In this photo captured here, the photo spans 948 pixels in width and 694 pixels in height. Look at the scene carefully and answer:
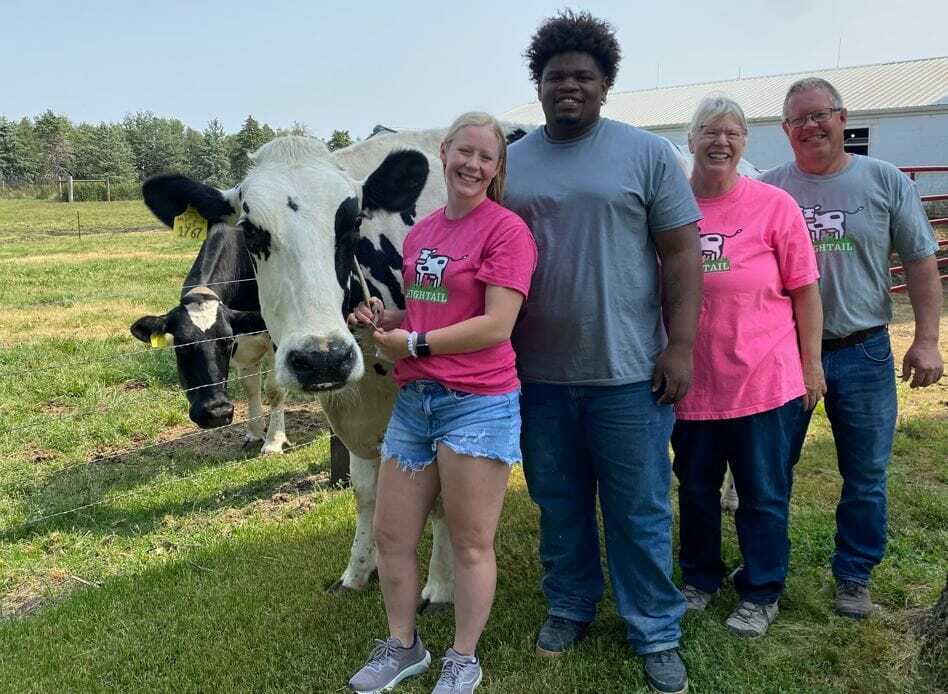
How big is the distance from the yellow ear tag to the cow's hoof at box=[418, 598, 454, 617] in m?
2.05

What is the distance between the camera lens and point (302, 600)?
11.9 feet

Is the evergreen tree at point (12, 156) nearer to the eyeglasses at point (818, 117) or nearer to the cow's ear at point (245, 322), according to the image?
the cow's ear at point (245, 322)

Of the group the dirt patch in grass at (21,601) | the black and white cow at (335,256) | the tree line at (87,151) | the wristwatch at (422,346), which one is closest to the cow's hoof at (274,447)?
the dirt patch in grass at (21,601)

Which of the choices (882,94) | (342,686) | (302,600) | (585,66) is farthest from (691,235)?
(882,94)

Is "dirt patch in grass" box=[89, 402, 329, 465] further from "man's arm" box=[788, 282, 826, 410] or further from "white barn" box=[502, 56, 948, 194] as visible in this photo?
"white barn" box=[502, 56, 948, 194]

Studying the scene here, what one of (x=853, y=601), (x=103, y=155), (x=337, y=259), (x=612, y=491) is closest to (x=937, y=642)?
(x=853, y=601)

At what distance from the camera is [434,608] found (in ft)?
11.6

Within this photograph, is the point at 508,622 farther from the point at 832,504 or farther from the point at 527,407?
the point at 832,504

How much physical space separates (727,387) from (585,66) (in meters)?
1.32

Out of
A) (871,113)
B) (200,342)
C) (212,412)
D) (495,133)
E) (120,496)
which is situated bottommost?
(120,496)

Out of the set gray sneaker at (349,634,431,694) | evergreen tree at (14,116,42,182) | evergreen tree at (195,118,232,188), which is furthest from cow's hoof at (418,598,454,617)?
evergreen tree at (14,116,42,182)

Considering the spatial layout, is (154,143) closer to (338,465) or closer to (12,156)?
(12,156)

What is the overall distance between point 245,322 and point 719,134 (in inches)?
158

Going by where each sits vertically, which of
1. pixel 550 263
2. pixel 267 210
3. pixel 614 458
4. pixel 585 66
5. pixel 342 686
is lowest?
pixel 342 686
